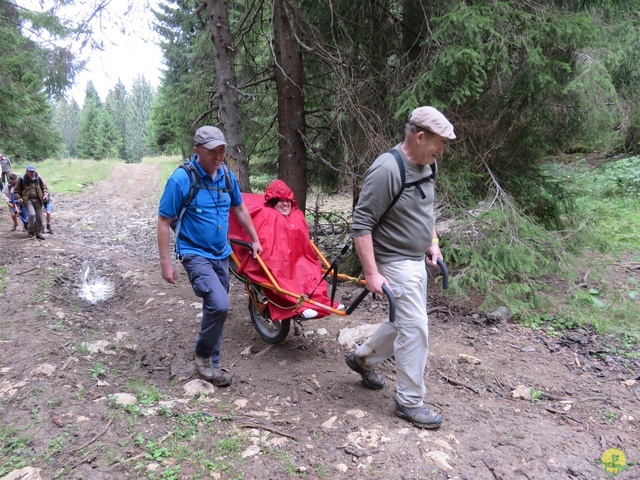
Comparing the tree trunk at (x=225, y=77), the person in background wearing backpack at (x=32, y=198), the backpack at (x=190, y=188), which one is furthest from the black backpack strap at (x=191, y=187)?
the person in background wearing backpack at (x=32, y=198)

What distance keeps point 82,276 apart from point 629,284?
9.72 meters

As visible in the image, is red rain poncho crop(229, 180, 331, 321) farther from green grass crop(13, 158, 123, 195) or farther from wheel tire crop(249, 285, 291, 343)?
green grass crop(13, 158, 123, 195)

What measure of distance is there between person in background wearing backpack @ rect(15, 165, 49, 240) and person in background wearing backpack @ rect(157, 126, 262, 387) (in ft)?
30.9

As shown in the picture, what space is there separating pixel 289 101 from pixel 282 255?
3275 millimetres

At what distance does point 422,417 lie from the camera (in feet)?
11.5

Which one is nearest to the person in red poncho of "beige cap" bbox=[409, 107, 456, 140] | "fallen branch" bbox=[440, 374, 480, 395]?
"fallen branch" bbox=[440, 374, 480, 395]

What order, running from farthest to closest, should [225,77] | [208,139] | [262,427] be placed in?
[225,77]
[208,139]
[262,427]

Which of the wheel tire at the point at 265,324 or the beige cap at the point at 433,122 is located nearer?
the beige cap at the point at 433,122

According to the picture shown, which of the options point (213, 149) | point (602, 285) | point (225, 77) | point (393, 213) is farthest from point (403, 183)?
point (602, 285)

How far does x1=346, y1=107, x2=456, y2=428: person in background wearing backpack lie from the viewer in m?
3.21

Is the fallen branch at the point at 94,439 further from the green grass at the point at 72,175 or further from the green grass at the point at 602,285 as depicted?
the green grass at the point at 72,175

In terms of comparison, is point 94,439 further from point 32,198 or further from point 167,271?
point 32,198

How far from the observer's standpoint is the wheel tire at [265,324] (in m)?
4.91

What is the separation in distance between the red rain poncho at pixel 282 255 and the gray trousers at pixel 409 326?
125cm
